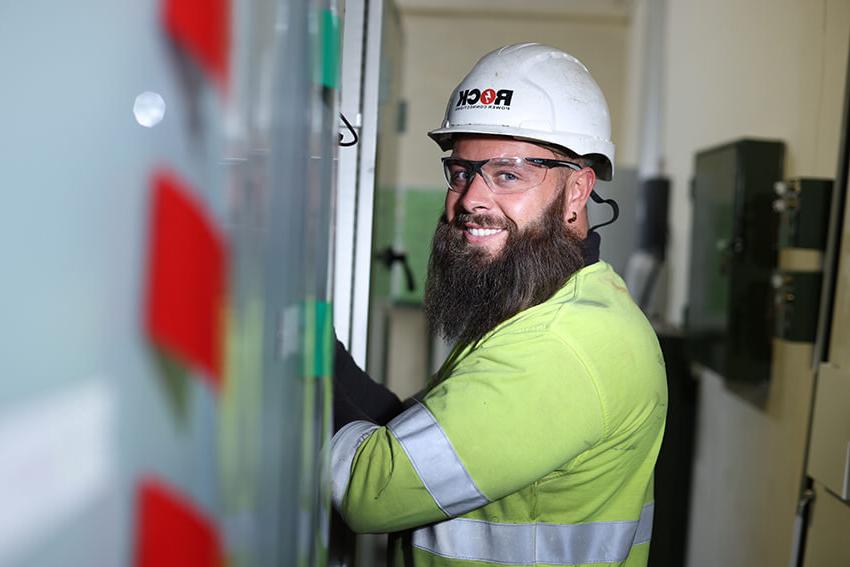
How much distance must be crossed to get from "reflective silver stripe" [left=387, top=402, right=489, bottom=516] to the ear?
44 centimetres

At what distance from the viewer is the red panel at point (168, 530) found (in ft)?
1.37

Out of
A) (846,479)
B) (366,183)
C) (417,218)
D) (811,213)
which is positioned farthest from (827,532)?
(417,218)

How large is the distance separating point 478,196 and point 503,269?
0.36 ft

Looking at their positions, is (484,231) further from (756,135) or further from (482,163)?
(756,135)

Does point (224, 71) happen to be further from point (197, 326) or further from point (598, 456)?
point (598, 456)

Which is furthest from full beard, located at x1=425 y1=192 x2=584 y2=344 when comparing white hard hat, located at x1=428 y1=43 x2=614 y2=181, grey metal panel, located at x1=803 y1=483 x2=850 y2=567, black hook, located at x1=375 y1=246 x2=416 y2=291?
black hook, located at x1=375 y1=246 x2=416 y2=291

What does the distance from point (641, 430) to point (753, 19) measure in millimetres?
1649

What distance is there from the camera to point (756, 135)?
223 cm

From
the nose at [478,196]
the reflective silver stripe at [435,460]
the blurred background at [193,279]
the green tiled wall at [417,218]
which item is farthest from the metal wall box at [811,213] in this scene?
the green tiled wall at [417,218]

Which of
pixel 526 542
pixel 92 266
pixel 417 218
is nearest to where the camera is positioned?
pixel 92 266

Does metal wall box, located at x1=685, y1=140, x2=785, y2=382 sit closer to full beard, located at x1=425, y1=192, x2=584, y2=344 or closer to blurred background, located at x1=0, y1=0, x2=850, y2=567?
blurred background, located at x1=0, y1=0, x2=850, y2=567

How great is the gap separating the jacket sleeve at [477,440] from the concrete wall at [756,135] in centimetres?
109

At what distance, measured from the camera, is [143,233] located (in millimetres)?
407

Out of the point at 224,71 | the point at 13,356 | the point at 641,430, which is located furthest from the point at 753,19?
the point at 13,356
